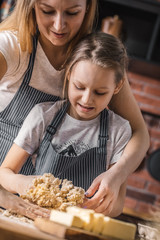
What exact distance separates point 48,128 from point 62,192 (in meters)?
0.41

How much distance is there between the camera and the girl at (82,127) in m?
1.30

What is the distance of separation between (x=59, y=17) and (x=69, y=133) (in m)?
0.45

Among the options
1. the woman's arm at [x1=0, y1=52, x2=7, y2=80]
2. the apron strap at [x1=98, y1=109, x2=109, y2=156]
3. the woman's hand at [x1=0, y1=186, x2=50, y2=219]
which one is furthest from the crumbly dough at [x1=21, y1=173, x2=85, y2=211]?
the woman's arm at [x1=0, y1=52, x2=7, y2=80]

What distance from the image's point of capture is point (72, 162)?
4.43ft

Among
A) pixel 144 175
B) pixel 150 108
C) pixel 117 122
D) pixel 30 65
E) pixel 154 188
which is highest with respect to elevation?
pixel 150 108

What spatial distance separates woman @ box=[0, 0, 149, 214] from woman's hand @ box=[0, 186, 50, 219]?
39 cm

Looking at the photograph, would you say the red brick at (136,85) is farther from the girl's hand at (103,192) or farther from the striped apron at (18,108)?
the girl's hand at (103,192)

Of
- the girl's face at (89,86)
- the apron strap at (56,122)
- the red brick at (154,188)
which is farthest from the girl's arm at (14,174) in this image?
the red brick at (154,188)

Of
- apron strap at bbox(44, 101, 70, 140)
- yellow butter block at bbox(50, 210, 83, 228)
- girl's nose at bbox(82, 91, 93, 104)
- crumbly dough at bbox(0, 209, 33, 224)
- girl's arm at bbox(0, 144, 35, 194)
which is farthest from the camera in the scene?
apron strap at bbox(44, 101, 70, 140)

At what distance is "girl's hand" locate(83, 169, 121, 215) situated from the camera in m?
1.14

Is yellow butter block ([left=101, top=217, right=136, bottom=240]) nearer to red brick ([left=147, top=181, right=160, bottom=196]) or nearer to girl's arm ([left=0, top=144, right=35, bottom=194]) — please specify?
girl's arm ([left=0, top=144, right=35, bottom=194])

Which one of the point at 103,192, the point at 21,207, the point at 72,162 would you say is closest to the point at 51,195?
the point at 21,207

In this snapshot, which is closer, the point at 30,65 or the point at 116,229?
the point at 116,229

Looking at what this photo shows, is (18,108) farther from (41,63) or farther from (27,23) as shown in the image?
(27,23)
